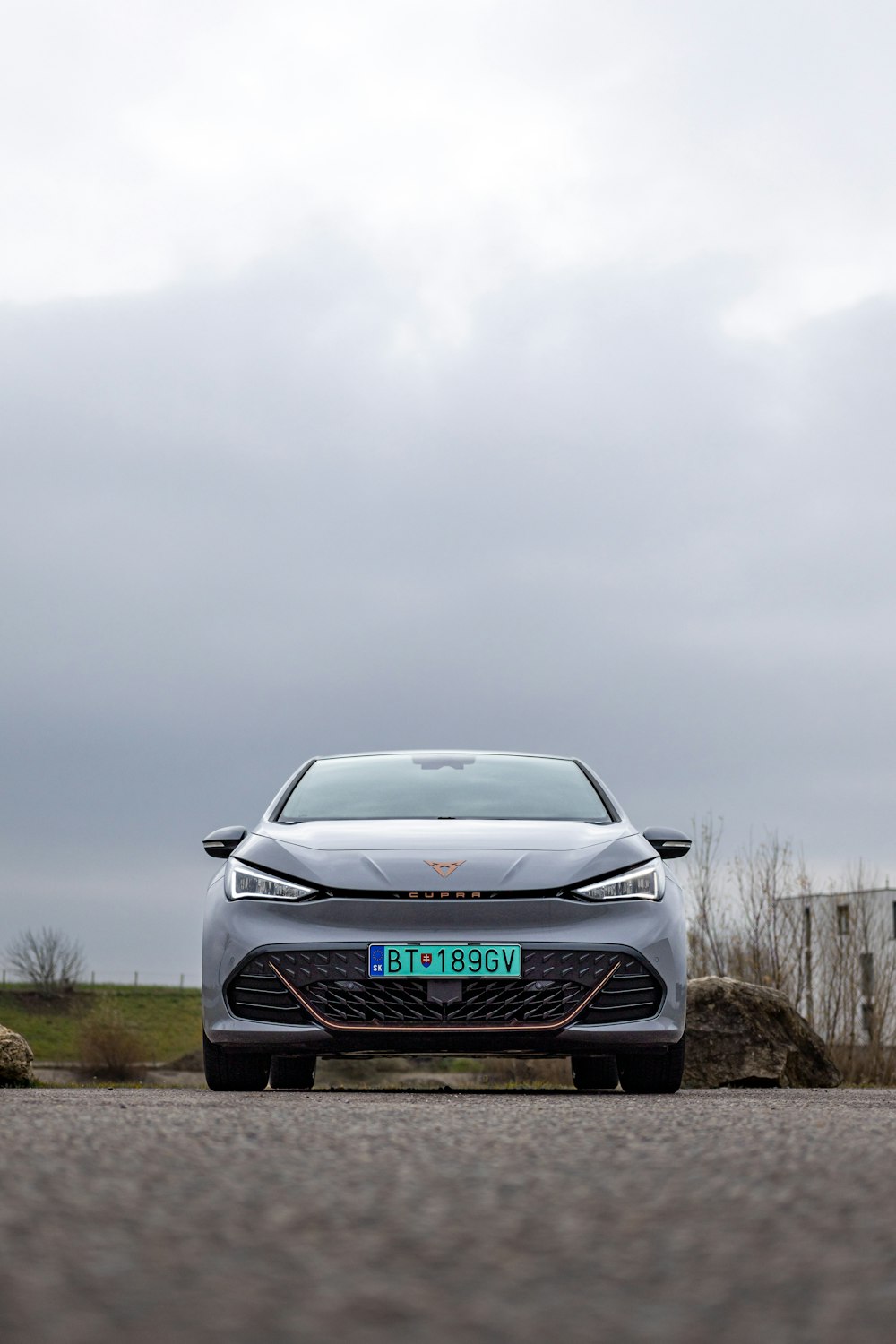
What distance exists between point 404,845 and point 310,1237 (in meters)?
4.64

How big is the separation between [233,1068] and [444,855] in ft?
4.26

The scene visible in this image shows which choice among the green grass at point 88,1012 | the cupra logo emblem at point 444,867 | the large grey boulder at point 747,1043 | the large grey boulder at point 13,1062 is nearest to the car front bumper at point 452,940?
the cupra logo emblem at point 444,867

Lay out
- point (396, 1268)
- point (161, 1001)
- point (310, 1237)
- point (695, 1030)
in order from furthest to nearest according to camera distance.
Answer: point (161, 1001) < point (695, 1030) < point (310, 1237) < point (396, 1268)

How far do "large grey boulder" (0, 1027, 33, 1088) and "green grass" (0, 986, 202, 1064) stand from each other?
154 ft

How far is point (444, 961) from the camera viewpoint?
6.73 metres

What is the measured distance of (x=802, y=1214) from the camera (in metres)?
2.68

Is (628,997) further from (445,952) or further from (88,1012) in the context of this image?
(88,1012)

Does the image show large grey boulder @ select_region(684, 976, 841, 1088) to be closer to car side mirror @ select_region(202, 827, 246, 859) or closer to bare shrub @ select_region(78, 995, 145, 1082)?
car side mirror @ select_region(202, 827, 246, 859)

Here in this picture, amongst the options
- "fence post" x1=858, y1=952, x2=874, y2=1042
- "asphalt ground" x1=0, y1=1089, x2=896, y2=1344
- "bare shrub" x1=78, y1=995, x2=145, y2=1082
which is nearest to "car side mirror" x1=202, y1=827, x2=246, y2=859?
"asphalt ground" x1=0, y1=1089, x2=896, y2=1344

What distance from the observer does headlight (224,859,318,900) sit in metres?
6.88

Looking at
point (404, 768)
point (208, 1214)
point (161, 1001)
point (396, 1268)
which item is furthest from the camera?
point (161, 1001)

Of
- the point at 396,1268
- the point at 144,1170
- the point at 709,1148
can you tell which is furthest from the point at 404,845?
the point at 396,1268

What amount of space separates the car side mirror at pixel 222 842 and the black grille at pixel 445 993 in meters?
0.84

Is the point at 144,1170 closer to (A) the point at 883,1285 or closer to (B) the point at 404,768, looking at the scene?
(A) the point at 883,1285
